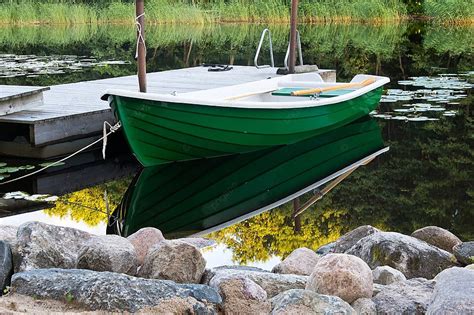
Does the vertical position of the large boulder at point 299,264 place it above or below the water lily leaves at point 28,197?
above

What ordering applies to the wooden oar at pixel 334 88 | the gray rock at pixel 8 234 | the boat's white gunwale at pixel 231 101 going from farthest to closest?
1. the wooden oar at pixel 334 88
2. the boat's white gunwale at pixel 231 101
3. the gray rock at pixel 8 234

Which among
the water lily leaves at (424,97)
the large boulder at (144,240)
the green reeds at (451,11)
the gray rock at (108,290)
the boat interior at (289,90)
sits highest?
the green reeds at (451,11)

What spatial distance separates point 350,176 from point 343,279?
447 centimetres

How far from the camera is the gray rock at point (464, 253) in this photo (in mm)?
5151

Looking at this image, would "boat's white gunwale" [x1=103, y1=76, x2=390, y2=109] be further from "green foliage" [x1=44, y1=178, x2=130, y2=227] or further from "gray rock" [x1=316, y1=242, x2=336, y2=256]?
"gray rock" [x1=316, y1=242, x2=336, y2=256]

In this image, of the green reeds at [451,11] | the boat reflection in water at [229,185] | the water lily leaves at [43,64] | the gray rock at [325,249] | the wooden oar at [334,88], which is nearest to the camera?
the gray rock at [325,249]

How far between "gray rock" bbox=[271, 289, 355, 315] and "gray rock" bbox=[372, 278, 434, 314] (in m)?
0.28

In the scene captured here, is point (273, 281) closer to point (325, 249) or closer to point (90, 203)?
point (325, 249)

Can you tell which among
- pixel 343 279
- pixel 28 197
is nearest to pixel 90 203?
pixel 28 197

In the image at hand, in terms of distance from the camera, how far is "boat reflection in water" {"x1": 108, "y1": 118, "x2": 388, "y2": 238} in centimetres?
705

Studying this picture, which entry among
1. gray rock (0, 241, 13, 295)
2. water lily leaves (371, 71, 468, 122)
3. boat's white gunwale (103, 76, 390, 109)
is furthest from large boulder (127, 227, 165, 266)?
water lily leaves (371, 71, 468, 122)

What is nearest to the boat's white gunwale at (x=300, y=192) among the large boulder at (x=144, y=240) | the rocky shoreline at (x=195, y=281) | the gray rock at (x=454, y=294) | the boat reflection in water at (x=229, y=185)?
the boat reflection in water at (x=229, y=185)

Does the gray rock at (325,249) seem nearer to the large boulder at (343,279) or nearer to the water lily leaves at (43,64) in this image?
the large boulder at (343,279)

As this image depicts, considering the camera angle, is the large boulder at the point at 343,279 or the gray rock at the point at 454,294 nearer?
the gray rock at the point at 454,294
